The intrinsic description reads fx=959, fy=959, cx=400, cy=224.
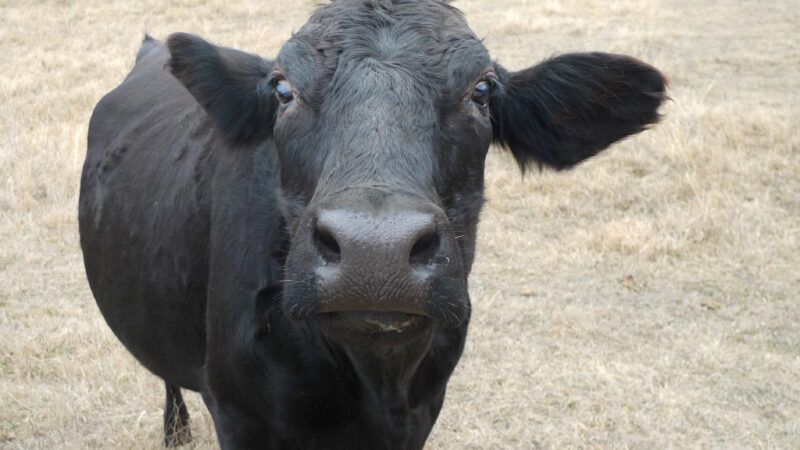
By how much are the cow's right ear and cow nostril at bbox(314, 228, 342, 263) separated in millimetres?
1190

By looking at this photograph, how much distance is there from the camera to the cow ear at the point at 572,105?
371 cm

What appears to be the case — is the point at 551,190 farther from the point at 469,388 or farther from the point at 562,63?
the point at 562,63

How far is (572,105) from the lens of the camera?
3793 millimetres

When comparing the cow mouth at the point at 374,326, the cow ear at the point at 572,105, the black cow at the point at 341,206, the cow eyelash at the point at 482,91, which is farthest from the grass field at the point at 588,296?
the cow mouth at the point at 374,326

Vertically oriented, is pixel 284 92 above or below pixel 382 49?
below

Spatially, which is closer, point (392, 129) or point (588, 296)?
point (392, 129)

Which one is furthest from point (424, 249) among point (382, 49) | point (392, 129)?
point (382, 49)

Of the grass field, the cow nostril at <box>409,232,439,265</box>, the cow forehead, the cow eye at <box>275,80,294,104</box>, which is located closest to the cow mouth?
the cow nostril at <box>409,232,439,265</box>

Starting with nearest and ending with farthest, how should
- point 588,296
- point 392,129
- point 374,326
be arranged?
point 374,326 → point 392,129 → point 588,296

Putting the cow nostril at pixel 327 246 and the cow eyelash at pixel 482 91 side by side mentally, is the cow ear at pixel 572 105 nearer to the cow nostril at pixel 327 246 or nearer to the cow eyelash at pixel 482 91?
the cow eyelash at pixel 482 91

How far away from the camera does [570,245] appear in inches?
321

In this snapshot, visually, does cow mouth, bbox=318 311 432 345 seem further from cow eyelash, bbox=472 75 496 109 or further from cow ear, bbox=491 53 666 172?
cow ear, bbox=491 53 666 172

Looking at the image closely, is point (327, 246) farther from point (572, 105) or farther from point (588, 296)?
point (588, 296)

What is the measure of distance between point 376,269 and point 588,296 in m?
5.22
